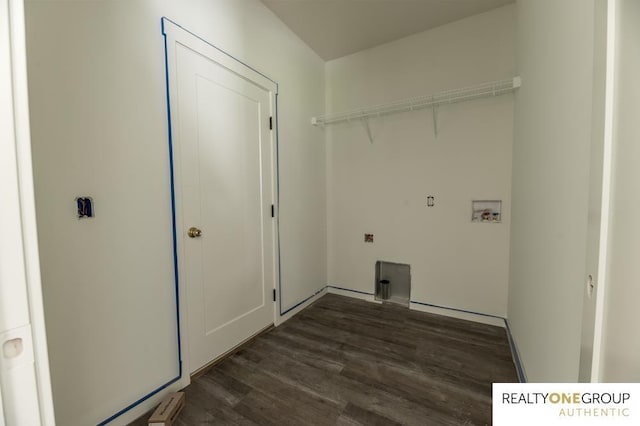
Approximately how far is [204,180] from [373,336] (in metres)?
1.89

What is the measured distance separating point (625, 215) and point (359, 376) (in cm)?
171

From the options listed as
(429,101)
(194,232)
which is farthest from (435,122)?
(194,232)

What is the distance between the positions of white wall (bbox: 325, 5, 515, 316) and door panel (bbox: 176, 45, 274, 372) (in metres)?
1.10

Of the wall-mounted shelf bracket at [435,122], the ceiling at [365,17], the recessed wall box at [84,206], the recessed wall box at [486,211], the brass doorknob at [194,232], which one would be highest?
the ceiling at [365,17]

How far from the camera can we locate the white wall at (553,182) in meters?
0.85

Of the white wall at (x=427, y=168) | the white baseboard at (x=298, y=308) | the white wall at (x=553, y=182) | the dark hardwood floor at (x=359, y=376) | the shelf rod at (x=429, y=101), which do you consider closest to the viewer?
the white wall at (x=553, y=182)

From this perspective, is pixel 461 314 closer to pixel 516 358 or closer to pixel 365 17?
pixel 516 358

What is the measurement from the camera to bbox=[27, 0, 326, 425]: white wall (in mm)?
1129

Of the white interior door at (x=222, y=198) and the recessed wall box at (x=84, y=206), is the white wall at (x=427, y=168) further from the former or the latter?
the recessed wall box at (x=84, y=206)

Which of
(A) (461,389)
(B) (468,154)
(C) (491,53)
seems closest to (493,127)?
(B) (468,154)

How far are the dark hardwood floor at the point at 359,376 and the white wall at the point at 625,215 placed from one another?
1.26 m

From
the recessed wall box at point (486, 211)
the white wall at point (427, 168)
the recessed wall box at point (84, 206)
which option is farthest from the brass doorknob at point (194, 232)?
the recessed wall box at point (486, 211)

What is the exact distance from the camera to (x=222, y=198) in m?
1.96

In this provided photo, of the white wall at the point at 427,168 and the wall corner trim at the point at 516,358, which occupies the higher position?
the white wall at the point at 427,168
